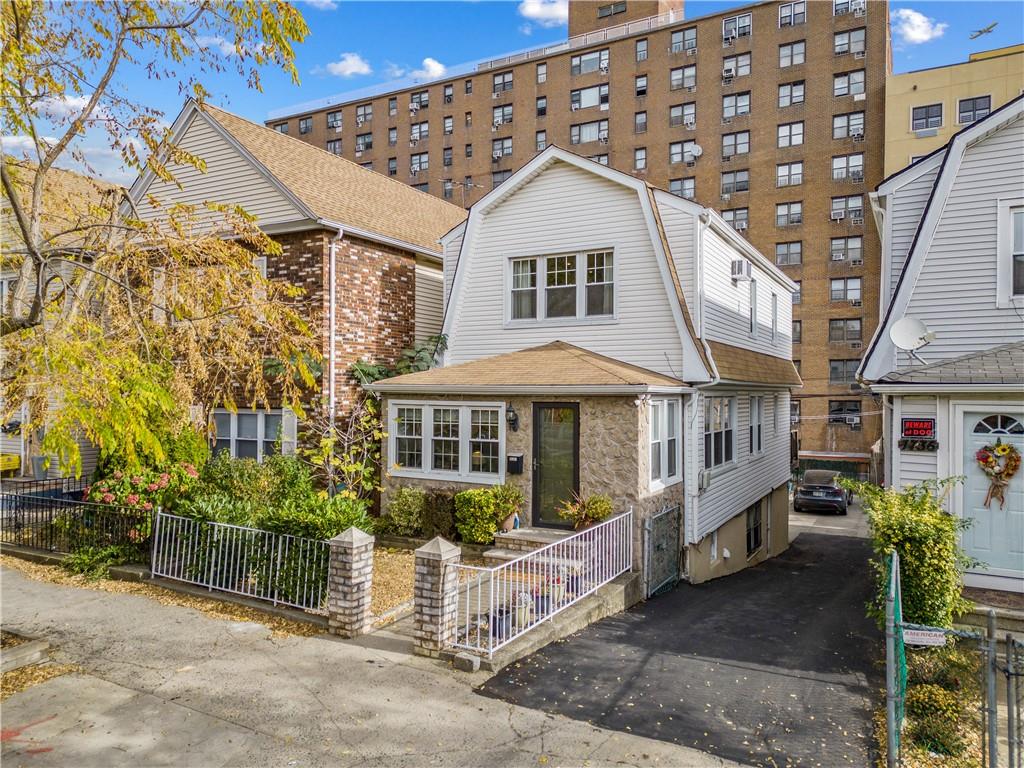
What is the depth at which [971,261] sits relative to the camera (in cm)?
1016

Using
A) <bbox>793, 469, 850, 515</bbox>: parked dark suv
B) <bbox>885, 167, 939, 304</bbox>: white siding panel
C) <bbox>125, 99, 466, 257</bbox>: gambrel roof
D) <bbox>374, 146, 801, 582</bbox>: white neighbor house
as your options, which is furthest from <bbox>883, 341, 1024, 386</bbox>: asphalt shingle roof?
<bbox>793, 469, 850, 515</bbox>: parked dark suv

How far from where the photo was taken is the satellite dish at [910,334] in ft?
32.4

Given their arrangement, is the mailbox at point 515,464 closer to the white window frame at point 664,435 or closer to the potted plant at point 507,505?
the potted plant at point 507,505

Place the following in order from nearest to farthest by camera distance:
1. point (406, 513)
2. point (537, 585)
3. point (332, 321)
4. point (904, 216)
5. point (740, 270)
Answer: point (537, 585) → point (904, 216) → point (406, 513) → point (332, 321) → point (740, 270)

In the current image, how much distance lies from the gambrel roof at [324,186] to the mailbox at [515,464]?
6710 millimetres

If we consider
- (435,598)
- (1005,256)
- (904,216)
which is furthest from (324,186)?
(1005,256)

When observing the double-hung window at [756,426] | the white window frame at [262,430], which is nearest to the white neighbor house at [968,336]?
the double-hung window at [756,426]

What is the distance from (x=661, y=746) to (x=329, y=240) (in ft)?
41.0

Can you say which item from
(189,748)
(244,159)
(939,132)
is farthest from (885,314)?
(939,132)

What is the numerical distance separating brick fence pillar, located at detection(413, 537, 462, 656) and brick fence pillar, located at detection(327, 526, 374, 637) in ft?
3.04

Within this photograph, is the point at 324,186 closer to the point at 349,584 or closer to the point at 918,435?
the point at 349,584

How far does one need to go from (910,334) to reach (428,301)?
38.6 ft

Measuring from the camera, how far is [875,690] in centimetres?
721

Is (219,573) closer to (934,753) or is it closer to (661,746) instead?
(661,746)
